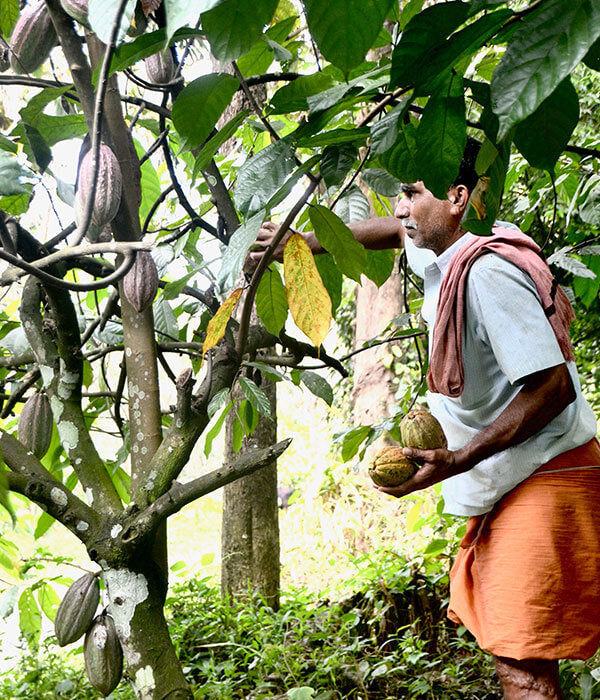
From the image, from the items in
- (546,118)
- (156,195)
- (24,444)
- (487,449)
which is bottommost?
(487,449)

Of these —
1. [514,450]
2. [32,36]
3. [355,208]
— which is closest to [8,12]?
[32,36]

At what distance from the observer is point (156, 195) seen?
1.54 metres

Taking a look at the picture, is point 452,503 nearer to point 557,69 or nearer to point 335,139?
point 335,139

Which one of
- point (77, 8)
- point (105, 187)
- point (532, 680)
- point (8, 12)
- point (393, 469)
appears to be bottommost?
point (532, 680)

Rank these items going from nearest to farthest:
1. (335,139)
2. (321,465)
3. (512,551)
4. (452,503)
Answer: (335,139) < (512,551) < (452,503) < (321,465)

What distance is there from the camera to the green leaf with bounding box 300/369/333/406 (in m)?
1.42

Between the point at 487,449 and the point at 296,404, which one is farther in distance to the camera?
the point at 296,404

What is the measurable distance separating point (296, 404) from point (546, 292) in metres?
5.92

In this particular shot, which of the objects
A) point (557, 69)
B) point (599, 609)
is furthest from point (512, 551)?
point (557, 69)

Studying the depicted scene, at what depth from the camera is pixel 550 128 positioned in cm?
48

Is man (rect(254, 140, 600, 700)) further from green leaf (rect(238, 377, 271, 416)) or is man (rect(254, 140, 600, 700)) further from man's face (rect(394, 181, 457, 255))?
green leaf (rect(238, 377, 271, 416))

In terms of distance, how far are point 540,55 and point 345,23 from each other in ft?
0.35

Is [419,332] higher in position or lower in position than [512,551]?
higher

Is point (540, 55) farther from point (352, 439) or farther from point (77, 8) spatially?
point (352, 439)
